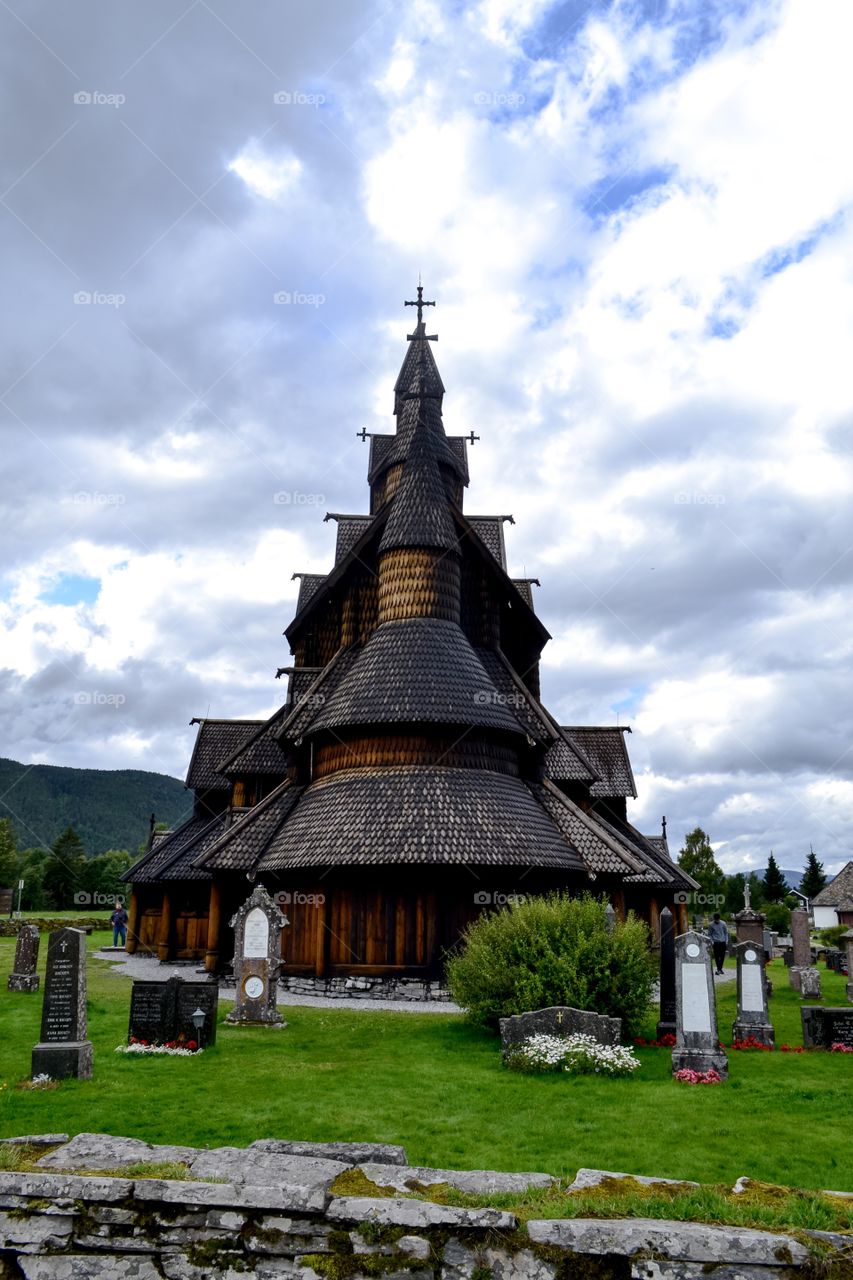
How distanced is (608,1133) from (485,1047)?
4619mm

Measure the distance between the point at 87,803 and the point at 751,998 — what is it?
175076mm

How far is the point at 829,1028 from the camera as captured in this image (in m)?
12.3

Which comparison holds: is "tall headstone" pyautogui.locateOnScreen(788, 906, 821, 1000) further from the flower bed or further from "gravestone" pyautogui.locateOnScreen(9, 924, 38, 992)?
"gravestone" pyautogui.locateOnScreen(9, 924, 38, 992)

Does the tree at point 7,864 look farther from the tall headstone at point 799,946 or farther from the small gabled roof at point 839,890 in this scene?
the tall headstone at point 799,946

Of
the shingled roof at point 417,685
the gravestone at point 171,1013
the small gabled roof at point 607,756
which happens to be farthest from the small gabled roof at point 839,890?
the gravestone at point 171,1013

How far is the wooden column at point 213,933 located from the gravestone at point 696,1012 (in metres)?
13.0

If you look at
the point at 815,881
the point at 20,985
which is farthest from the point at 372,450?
the point at 815,881

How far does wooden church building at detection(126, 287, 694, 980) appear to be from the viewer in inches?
708

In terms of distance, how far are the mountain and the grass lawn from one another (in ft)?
496

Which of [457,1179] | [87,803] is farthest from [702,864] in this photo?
[87,803]

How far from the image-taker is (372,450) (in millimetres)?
32562

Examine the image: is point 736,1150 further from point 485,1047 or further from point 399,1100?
point 485,1047

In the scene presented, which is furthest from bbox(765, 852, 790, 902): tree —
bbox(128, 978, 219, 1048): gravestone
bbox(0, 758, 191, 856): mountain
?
bbox(0, 758, 191, 856): mountain

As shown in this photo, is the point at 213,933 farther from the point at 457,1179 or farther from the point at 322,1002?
the point at 457,1179
